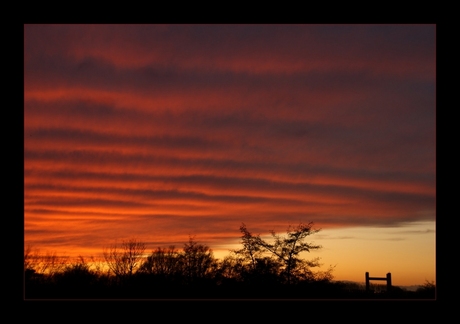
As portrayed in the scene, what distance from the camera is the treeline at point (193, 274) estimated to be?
8.77 meters

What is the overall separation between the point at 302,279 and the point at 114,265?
324 centimetres

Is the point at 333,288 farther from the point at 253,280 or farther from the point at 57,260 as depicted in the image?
the point at 57,260

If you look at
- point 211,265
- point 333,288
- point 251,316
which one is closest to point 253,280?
point 211,265

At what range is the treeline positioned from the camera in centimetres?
877

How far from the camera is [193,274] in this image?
8898 millimetres
